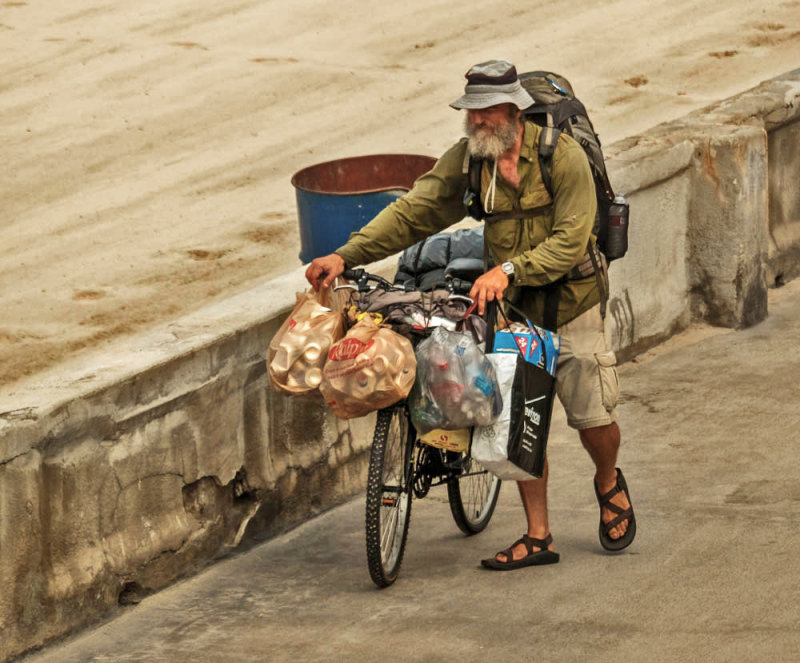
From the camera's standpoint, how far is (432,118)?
14312 millimetres

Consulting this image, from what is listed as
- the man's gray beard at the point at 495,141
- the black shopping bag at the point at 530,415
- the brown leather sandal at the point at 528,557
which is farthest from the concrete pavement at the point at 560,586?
the man's gray beard at the point at 495,141

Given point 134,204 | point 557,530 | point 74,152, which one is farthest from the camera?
point 74,152

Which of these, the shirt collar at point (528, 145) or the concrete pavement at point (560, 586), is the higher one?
the shirt collar at point (528, 145)

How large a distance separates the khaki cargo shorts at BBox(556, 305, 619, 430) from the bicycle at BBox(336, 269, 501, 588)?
504mm

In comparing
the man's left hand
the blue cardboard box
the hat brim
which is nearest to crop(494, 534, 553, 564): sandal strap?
the blue cardboard box

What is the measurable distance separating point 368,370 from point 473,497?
4.32 ft

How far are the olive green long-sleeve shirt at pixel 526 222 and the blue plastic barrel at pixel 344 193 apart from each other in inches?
73.0

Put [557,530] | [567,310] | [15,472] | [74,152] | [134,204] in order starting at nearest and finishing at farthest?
[15,472], [567,310], [557,530], [134,204], [74,152]

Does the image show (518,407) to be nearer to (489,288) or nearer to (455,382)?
(455,382)

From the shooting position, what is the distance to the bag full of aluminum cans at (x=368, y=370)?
18.8ft

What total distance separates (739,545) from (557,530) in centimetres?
82

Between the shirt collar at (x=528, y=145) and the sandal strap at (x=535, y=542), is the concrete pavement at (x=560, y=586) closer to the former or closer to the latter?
the sandal strap at (x=535, y=542)

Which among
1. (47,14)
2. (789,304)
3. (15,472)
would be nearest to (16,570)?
(15,472)

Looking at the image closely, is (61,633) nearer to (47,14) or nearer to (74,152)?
(74,152)
